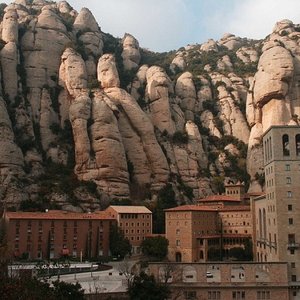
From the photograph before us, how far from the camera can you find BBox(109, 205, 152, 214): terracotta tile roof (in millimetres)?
81500

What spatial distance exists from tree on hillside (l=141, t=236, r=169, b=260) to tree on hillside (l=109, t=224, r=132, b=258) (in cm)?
296

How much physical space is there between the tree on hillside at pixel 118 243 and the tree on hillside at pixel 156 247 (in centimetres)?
296

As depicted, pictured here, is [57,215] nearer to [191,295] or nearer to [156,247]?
[156,247]

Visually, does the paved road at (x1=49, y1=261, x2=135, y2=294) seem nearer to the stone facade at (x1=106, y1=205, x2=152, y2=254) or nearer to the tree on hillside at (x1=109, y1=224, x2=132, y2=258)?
the tree on hillside at (x1=109, y1=224, x2=132, y2=258)

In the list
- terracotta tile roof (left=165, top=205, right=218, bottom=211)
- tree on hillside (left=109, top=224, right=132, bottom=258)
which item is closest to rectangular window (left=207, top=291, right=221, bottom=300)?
terracotta tile roof (left=165, top=205, right=218, bottom=211)

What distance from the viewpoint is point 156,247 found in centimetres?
7719

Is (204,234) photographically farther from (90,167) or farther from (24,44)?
(24,44)

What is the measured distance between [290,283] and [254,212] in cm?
2721

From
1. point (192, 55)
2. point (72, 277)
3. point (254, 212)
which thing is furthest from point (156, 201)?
point (192, 55)

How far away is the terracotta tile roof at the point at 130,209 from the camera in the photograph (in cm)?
8150

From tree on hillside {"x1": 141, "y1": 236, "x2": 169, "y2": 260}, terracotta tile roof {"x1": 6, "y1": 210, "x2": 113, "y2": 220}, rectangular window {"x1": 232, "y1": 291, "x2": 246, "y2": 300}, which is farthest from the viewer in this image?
tree on hillside {"x1": 141, "y1": 236, "x2": 169, "y2": 260}

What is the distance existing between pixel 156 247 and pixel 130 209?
30.7ft

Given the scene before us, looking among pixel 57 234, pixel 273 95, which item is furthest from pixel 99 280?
pixel 273 95

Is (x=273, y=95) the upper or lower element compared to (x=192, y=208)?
upper
